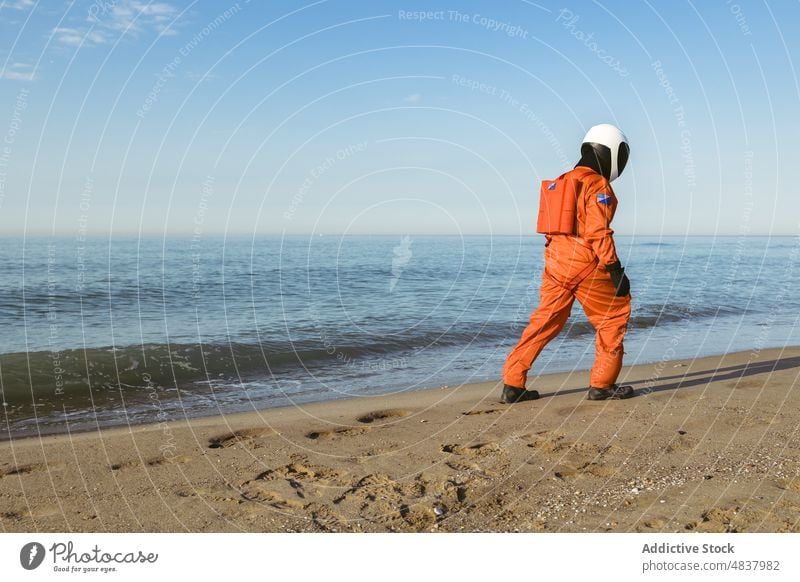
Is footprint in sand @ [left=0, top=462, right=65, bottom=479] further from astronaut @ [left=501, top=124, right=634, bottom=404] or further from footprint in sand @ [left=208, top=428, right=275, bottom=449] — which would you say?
astronaut @ [left=501, top=124, right=634, bottom=404]

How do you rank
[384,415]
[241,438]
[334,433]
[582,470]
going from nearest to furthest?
[582,470], [241,438], [334,433], [384,415]

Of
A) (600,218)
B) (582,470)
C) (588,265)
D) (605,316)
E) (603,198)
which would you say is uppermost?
(603,198)

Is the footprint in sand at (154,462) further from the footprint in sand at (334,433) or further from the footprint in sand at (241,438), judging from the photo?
the footprint in sand at (334,433)

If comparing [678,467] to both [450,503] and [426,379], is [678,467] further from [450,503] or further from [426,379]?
[426,379]

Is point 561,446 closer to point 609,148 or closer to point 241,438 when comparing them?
point 241,438

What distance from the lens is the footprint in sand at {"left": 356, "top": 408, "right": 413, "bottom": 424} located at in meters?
6.65

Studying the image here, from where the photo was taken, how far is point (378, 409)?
23.2ft

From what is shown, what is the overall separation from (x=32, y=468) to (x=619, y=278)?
5334 millimetres

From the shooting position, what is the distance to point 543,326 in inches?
264

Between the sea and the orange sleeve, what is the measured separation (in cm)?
298

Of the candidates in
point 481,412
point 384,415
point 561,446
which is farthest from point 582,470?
point 384,415

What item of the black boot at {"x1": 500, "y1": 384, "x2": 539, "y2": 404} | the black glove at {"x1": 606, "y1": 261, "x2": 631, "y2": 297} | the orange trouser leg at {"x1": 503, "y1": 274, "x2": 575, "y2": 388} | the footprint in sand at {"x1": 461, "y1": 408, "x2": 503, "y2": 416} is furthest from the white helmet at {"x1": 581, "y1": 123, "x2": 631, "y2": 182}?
the footprint in sand at {"x1": 461, "y1": 408, "x2": 503, "y2": 416}

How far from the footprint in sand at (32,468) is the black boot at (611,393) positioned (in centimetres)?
497
